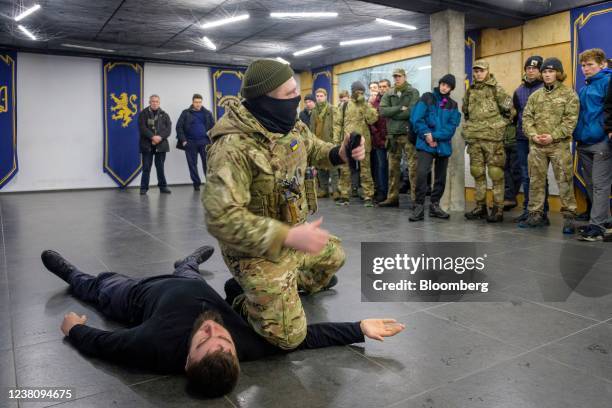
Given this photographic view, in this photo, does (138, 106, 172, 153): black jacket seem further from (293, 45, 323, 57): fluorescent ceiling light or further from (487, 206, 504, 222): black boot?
(487, 206, 504, 222): black boot

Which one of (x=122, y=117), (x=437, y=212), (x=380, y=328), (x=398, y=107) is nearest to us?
(x=380, y=328)

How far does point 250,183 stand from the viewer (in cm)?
240

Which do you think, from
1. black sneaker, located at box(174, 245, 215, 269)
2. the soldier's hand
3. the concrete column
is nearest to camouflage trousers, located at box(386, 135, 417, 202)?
the concrete column

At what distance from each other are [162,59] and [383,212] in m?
7.45

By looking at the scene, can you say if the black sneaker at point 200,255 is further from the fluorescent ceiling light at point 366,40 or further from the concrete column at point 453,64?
A: the fluorescent ceiling light at point 366,40

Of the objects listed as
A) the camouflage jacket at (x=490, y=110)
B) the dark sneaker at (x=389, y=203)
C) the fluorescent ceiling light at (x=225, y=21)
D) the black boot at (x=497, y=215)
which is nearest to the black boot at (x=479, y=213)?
the black boot at (x=497, y=215)

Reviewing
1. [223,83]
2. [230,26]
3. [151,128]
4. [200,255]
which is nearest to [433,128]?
[200,255]

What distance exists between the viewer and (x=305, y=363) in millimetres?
2428

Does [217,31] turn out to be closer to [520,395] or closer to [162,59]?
[162,59]

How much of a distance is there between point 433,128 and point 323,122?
297cm

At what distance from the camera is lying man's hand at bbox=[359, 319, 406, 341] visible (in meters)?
2.52

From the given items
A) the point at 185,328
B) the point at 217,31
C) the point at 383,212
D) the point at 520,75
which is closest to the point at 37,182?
the point at 217,31

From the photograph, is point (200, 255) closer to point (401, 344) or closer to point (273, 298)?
point (273, 298)

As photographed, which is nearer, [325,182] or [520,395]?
[520,395]
